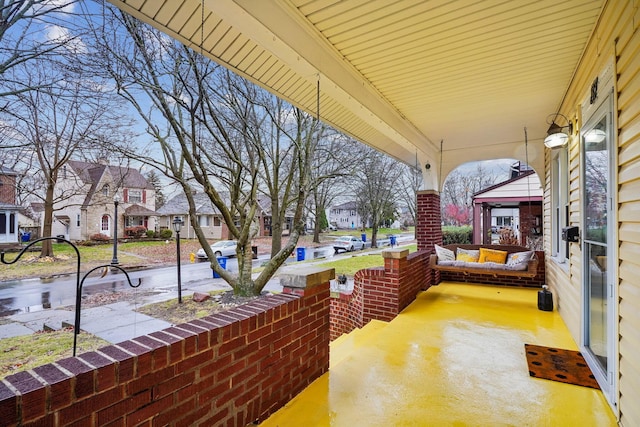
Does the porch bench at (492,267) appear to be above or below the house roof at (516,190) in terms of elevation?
below

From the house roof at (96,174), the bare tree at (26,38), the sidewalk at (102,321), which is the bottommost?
the sidewalk at (102,321)

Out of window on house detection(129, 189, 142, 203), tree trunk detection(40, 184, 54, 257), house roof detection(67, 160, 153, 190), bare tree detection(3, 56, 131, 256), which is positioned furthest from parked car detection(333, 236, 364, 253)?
tree trunk detection(40, 184, 54, 257)

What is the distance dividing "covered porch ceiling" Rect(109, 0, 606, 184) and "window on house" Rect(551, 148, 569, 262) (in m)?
0.76

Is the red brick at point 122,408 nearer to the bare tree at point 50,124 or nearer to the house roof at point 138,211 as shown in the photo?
the bare tree at point 50,124

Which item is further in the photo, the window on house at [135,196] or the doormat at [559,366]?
the window on house at [135,196]

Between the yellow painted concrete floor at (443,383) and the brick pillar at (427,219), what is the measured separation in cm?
237

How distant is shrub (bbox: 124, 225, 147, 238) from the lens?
9.23 m

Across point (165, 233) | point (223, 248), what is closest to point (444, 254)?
point (165, 233)

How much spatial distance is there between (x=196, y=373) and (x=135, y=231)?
970cm

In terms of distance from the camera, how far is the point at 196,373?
1.51 metres

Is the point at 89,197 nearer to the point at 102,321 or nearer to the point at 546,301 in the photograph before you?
the point at 102,321

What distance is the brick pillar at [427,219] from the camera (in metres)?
6.31

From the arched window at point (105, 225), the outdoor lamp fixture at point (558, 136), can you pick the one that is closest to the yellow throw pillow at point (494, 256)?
the outdoor lamp fixture at point (558, 136)

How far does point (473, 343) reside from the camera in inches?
128
